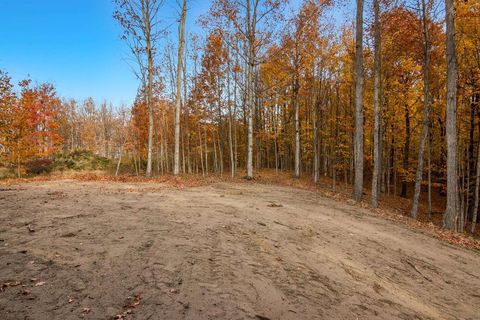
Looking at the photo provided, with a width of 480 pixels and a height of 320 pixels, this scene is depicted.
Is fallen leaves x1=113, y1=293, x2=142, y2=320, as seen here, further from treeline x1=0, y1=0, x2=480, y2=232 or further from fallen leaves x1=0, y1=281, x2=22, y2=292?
treeline x1=0, y1=0, x2=480, y2=232

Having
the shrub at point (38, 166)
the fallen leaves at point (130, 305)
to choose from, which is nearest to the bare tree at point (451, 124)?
the fallen leaves at point (130, 305)

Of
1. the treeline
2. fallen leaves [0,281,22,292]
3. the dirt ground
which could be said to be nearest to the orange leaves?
the treeline

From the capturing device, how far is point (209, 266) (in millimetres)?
4008

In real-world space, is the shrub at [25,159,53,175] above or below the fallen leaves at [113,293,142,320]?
above

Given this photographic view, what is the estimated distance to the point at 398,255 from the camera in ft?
21.2

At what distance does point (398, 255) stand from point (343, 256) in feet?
6.22

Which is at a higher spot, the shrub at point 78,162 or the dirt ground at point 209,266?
the shrub at point 78,162

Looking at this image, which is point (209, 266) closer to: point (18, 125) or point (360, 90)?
point (360, 90)

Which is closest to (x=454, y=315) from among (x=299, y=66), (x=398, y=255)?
(x=398, y=255)

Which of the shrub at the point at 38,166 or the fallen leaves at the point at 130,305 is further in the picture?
the shrub at the point at 38,166

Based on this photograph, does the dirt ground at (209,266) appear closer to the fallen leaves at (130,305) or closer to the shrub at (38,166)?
the fallen leaves at (130,305)

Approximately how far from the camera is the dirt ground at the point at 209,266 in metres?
3.04

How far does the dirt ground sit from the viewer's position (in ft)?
9.96

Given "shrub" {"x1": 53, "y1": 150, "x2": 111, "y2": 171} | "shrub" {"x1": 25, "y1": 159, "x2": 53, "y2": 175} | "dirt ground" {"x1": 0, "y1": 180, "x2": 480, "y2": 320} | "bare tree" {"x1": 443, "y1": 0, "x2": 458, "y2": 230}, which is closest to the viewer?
"dirt ground" {"x1": 0, "y1": 180, "x2": 480, "y2": 320}
